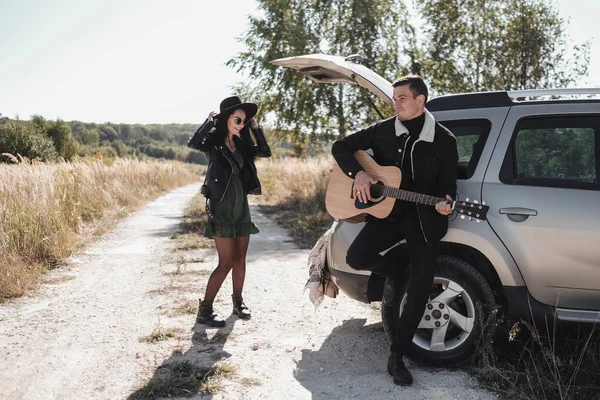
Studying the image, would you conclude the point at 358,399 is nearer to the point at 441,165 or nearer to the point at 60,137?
the point at 441,165

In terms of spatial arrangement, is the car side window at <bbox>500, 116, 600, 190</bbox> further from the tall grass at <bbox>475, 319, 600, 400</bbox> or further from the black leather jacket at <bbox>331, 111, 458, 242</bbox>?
the tall grass at <bbox>475, 319, 600, 400</bbox>

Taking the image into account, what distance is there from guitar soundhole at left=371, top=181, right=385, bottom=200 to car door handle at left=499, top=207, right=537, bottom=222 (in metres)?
0.83

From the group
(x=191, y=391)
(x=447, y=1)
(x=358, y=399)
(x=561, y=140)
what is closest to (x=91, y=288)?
(x=191, y=391)

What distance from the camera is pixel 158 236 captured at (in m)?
11.3

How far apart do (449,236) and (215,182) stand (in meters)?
2.15

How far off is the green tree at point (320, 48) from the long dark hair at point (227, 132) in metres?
11.8

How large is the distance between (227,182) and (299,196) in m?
12.6

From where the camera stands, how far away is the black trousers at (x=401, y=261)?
391cm

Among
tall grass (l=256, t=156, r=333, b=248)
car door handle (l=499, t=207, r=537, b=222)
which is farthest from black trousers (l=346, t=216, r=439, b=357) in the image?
tall grass (l=256, t=156, r=333, b=248)

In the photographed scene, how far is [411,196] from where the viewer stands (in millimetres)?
3834

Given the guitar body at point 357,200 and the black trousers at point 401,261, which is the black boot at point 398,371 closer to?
the black trousers at point 401,261

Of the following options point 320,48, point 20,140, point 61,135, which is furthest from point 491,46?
point 61,135

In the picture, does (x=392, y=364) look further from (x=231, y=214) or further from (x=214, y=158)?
(x=214, y=158)

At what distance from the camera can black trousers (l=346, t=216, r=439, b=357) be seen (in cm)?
391
